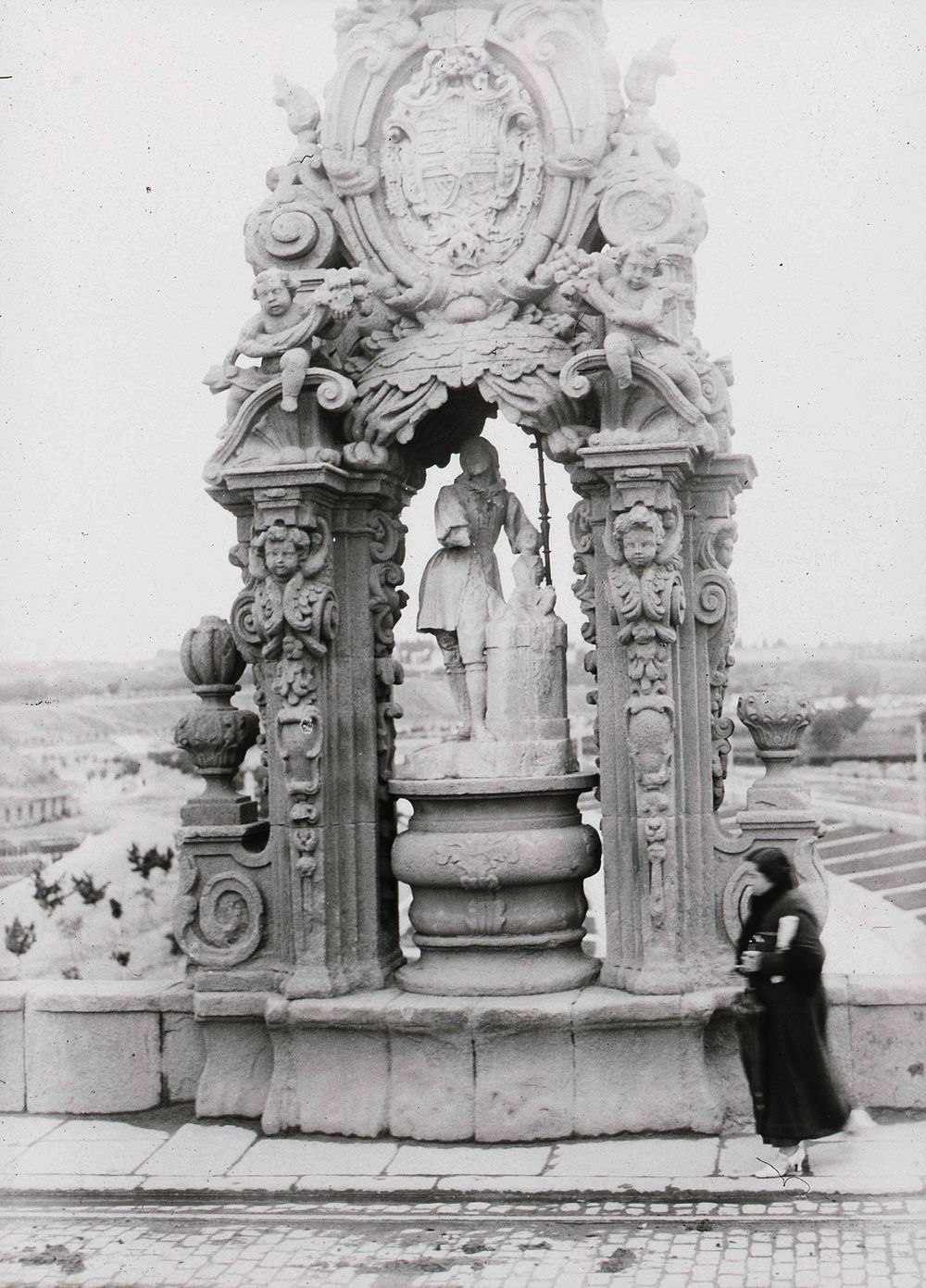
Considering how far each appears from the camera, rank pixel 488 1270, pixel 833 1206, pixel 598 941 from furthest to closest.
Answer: pixel 598 941, pixel 833 1206, pixel 488 1270

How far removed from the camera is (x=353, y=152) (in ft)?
26.1

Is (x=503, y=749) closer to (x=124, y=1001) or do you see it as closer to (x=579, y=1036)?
(x=579, y=1036)

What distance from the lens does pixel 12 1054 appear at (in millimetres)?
8492

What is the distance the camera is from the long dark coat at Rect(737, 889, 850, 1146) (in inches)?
264

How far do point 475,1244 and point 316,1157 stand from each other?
1.34 metres

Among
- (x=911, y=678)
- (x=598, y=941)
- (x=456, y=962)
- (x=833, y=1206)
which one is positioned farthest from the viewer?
(x=598, y=941)

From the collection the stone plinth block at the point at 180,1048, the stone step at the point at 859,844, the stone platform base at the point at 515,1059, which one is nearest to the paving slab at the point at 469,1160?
the stone platform base at the point at 515,1059

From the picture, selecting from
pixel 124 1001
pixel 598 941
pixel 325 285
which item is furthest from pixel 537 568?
pixel 598 941

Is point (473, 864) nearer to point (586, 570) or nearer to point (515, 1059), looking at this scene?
point (515, 1059)

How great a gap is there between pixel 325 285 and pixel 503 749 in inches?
97.2

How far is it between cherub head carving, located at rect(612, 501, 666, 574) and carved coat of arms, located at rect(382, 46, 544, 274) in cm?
156

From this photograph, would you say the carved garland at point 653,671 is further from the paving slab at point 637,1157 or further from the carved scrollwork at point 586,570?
the paving slab at point 637,1157

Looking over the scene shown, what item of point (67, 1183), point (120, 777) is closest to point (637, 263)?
point (67, 1183)

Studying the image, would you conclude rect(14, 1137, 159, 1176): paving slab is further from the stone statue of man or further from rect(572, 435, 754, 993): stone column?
the stone statue of man
